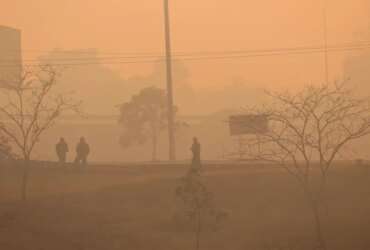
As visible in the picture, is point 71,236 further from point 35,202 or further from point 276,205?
point 276,205

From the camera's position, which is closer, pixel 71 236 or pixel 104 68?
pixel 71 236

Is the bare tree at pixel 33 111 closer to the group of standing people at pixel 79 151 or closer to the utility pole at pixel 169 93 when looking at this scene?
the group of standing people at pixel 79 151

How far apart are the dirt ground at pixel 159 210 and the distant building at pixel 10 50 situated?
23790 mm

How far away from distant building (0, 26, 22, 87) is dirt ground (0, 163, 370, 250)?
23790 mm

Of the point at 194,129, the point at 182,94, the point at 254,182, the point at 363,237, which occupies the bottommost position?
the point at 363,237

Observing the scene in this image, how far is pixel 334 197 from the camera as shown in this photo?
28.2 meters

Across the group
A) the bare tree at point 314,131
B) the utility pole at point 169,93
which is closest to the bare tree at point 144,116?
the utility pole at point 169,93

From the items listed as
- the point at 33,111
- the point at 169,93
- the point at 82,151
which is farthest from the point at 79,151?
the point at 169,93

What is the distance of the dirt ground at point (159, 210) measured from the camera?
23109mm

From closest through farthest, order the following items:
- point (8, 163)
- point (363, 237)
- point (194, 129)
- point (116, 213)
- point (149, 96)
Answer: point (363, 237), point (116, 213), point (8, 163), point (149, 96), point (194, 129)

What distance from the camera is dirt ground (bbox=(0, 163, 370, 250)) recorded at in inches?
910

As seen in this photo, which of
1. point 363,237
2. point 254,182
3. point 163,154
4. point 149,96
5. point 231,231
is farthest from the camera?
point 163,154

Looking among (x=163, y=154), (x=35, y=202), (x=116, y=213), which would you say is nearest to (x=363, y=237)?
(x=116, y=213)

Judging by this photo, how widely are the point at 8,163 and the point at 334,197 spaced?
60.4ft
